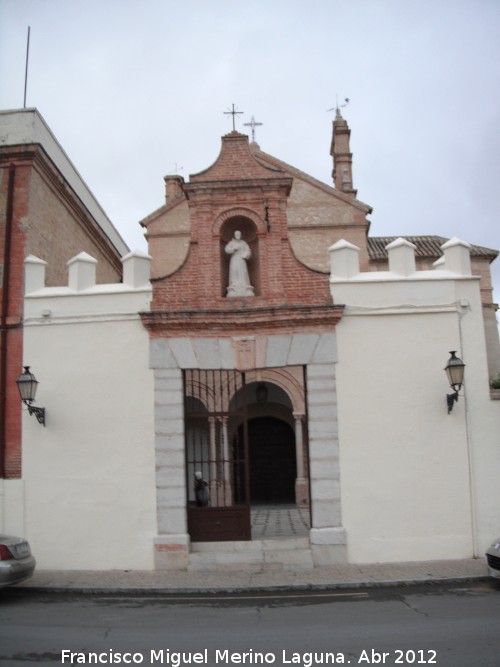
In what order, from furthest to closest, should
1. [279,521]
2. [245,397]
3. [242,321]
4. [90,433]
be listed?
[279,521], [242,321], [90,433], [245,397]

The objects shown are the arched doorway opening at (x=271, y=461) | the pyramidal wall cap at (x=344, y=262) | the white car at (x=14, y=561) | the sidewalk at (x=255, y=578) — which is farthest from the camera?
the arched doorway opening at (x=271, y=461)

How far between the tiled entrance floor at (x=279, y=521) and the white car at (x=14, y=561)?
386cm

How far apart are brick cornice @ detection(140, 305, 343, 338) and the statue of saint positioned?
51cm

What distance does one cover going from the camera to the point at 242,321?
11.1 meters

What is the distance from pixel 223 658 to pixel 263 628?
103 cm

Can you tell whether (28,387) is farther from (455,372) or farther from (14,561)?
(455,372)

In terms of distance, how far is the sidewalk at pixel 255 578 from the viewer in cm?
938

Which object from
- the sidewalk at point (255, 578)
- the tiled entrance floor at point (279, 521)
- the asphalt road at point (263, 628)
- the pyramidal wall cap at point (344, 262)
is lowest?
the asphalt road at point (263, 628)

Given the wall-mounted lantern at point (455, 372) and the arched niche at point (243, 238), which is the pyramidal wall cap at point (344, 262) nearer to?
the arched niche at point (243, 238)

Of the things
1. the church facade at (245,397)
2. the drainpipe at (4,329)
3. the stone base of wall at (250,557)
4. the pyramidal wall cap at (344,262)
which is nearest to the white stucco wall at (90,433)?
the church facade at (245,397)

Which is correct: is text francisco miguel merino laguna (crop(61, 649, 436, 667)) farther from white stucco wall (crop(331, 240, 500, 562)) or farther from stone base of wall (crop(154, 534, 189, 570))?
white stucco wall (crop(331, 240, 500, 562))

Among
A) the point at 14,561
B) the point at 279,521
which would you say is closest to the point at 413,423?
the point at 279,521

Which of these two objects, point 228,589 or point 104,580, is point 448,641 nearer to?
point 228,589

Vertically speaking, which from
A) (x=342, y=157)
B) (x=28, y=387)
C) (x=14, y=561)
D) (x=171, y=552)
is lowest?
(x=171, y=552)
